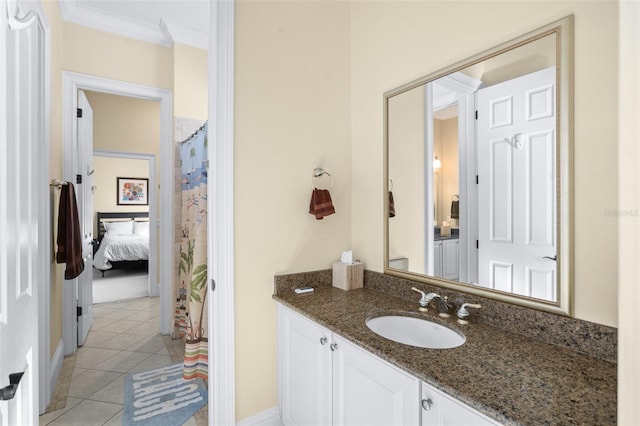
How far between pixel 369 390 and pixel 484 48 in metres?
1.44

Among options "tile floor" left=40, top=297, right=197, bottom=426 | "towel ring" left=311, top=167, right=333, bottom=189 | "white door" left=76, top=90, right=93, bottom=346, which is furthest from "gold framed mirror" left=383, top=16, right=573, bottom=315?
"white door" left=76, top=90, right=93, bottom=346

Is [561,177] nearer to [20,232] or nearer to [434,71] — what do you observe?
[434,71]

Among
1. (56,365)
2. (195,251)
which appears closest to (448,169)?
(195,251)

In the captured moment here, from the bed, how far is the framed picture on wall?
311 mm

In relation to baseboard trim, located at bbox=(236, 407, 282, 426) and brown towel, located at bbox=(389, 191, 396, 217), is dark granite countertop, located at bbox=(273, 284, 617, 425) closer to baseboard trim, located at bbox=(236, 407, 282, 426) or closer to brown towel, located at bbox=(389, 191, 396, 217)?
brown towel, located at bbox=(389, 191, 396, 217)

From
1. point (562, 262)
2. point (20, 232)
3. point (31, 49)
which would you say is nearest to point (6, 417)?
point (20, 232)

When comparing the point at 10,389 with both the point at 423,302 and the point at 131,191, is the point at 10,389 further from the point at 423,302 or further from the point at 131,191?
the point at 131,191

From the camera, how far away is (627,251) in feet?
1.51

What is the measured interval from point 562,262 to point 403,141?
96 centimetres

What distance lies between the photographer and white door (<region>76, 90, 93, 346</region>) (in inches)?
114

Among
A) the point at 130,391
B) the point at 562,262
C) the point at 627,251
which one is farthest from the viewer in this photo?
the point at 130,391

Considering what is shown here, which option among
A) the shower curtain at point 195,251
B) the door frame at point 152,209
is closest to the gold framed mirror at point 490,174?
the shower curtain at point 195,251

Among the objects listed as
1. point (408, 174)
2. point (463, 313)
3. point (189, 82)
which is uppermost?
point (189, 82)

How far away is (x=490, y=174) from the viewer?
55.2 inches
